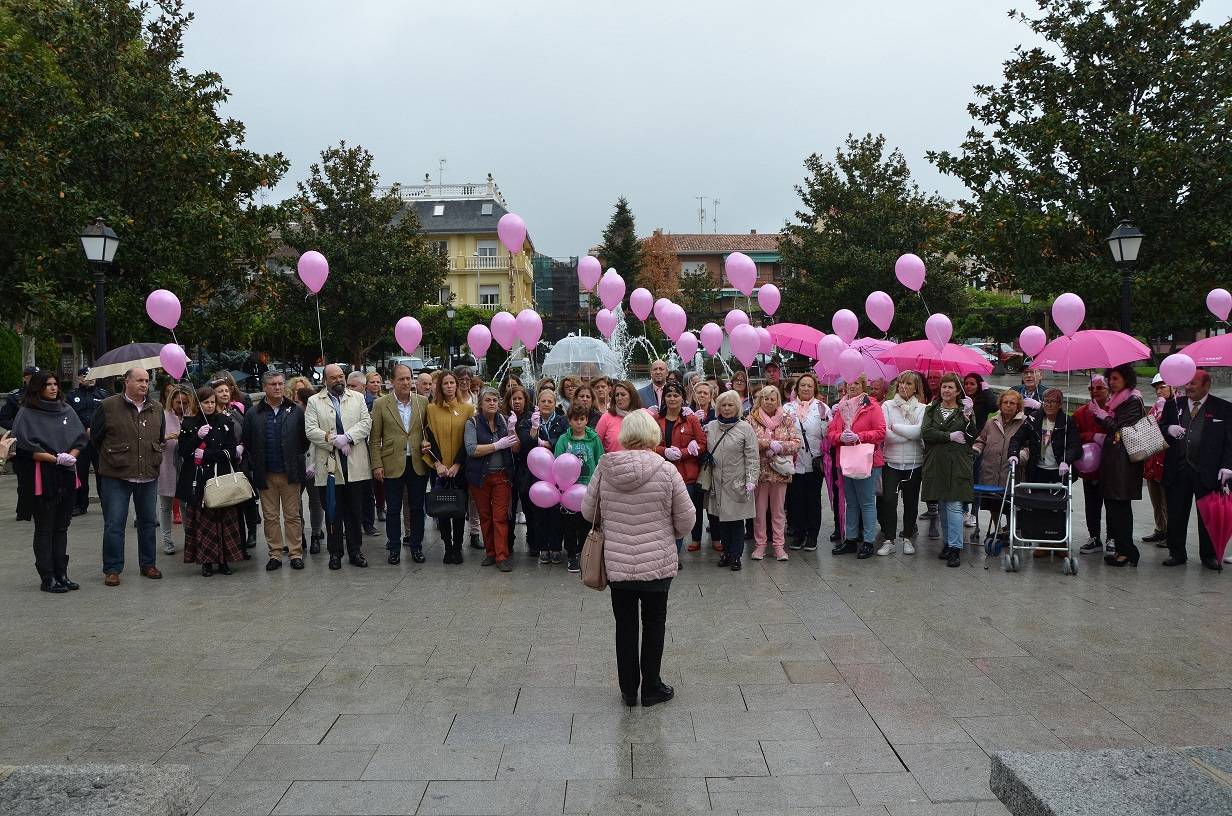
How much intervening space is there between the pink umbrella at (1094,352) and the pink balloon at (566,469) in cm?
474

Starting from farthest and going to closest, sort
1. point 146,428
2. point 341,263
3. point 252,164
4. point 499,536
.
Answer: point 341,263 → point 252,164 → point 499,536 → point 146,428

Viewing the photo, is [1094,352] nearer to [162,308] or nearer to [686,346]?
[686,346]

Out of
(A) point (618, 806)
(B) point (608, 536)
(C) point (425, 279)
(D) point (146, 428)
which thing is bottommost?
(A) point (618, 806)

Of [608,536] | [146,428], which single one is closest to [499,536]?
[146,428]

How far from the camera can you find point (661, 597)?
5207mm

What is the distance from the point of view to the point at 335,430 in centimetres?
894

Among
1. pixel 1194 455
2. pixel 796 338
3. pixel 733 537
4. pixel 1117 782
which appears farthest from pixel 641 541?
pixel 796 338

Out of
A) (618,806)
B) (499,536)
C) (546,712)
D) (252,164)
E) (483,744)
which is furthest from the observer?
(252,164)

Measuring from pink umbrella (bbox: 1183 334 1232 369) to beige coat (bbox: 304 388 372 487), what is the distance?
27.5 ft

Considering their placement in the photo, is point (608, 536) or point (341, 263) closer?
point (608, 536)

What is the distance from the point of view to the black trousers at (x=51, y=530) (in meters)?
7.88

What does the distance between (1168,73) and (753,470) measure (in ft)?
45.3

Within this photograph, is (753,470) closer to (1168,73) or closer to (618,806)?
(618,806)

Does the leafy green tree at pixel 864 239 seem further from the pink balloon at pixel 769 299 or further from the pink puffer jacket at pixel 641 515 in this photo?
the pink puffer jacket at pixel 641 515
